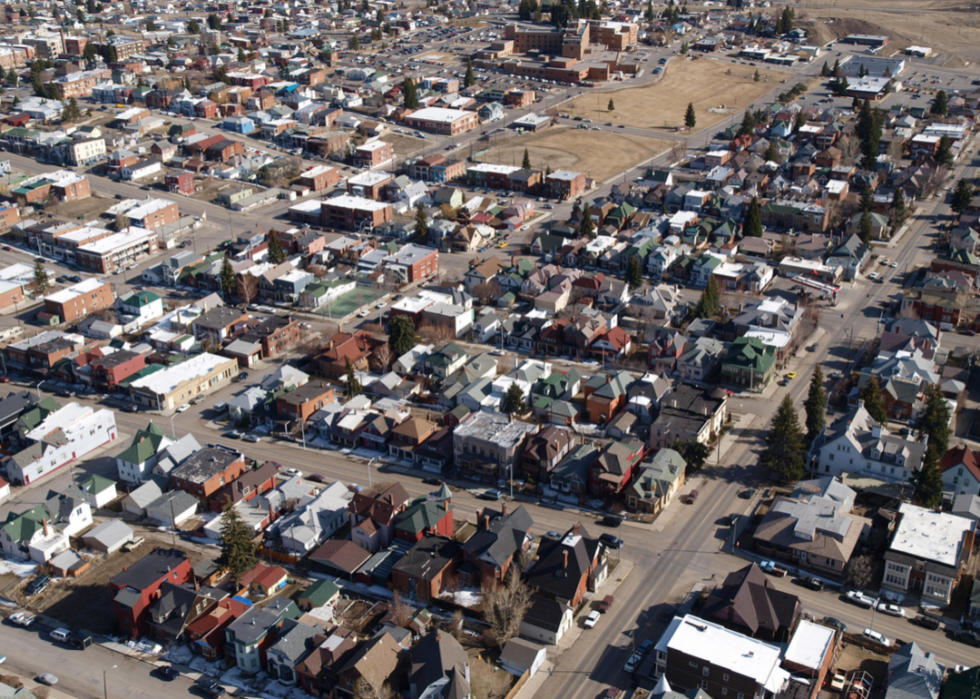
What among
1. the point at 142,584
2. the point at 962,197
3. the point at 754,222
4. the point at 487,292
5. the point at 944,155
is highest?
the point at 944,155

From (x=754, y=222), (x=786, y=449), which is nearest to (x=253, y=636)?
→ (x=786, y=449)

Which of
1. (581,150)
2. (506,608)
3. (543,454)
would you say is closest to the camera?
(506,608)

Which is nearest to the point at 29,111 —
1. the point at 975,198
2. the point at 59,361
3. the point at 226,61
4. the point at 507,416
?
the point at 226,61

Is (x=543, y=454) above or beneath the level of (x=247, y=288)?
beneath

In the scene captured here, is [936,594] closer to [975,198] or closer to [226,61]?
[975,198]

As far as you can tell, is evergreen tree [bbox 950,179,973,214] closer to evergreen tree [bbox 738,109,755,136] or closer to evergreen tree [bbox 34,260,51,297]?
evergreen tree [bbox 738,109,755,136]

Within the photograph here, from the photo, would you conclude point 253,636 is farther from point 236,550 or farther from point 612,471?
point 612,471

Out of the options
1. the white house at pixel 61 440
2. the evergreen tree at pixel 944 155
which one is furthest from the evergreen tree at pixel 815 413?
the evergreen tree at pixel 944 155
